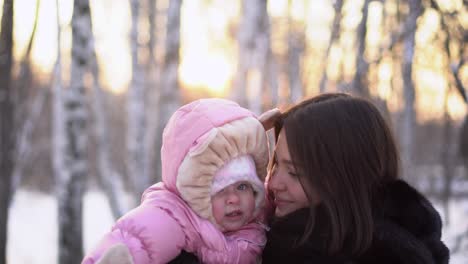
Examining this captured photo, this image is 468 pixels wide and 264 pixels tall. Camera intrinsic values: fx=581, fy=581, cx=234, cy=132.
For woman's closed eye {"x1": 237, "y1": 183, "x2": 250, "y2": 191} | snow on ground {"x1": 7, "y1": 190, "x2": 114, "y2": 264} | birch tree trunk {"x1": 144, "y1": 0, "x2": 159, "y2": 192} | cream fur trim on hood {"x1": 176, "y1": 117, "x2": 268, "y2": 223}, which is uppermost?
cream fur trim on hood {"x1": 176, "y1": 117, "x2": 268, "y2": 223}

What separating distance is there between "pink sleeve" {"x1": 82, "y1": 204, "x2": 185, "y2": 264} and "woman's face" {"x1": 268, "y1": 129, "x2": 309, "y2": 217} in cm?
38

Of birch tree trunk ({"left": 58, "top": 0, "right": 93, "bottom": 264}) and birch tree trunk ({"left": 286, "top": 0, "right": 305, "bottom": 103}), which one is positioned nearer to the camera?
birch tree trunk ({"left": 58, "top": 0, "right": 93, "bottom": 264})

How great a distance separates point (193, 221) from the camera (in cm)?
199

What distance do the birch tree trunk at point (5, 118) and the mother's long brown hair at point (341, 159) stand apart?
1652mm

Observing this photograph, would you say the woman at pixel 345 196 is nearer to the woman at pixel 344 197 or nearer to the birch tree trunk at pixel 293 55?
the woman at pixel 344 197

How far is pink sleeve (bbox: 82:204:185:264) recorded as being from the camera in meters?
1.88

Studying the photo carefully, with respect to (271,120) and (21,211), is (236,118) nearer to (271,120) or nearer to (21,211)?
(271,120)

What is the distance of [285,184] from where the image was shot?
205 centimetres

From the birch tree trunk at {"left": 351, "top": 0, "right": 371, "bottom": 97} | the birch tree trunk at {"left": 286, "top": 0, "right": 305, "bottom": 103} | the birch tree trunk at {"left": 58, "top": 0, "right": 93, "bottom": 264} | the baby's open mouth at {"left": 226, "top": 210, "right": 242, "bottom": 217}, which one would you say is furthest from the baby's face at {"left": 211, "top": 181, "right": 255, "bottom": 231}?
the birch tree trunk at {"left": 286, "top": 0, "right": 305, "bottom": 103}

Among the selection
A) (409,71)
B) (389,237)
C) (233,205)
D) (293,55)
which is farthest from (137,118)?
(389,237)

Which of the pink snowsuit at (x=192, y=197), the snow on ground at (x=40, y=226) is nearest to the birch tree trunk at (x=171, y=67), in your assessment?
the snow on ground at (x=40, y=226)

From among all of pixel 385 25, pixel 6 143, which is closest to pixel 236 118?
pixel 6 143

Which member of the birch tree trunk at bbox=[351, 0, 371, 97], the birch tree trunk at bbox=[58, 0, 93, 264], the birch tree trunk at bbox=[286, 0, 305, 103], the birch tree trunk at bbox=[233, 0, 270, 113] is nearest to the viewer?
the birch tree trunk at bbox=[58, 0, 93, 264]

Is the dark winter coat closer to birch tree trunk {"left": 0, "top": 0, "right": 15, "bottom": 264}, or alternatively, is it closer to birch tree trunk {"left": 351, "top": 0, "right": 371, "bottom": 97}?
birch tree trunk {"left": 0, "top": 0, "right": 15, "bottom": 264}
